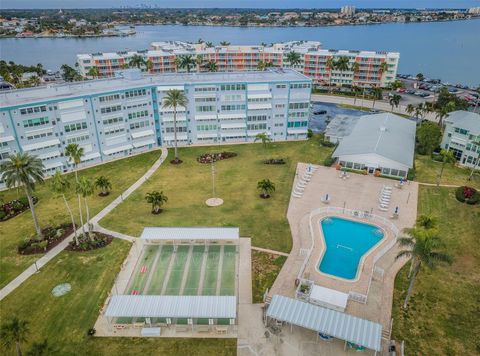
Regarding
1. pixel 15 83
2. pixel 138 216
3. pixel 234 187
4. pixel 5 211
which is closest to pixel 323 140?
pixel 234 187

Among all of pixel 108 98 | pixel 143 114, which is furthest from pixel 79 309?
pixel 143 114

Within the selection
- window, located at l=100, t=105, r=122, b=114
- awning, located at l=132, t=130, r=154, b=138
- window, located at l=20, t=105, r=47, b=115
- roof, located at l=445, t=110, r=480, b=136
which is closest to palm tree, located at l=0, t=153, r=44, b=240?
window, located at l=20, t=105, r=47, b=115

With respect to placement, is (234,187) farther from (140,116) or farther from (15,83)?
(15,83)

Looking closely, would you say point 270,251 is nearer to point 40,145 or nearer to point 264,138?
point 264,138

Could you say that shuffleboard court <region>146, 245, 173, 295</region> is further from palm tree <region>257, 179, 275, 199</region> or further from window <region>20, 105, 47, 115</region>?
window <region>20, 105, 47, 115</region>

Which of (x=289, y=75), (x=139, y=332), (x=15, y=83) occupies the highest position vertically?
(x=289, y=75)

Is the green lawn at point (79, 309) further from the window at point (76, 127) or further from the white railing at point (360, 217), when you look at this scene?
the window at point (76, 127)
